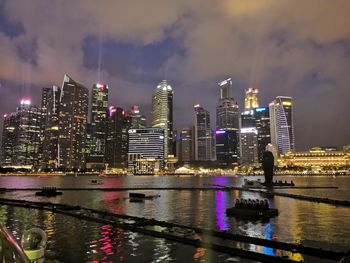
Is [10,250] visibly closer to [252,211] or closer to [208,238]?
[208,238]

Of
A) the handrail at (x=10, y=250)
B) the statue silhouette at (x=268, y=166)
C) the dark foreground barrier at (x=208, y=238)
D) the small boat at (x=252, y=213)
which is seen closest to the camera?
the handrail at (x=10, y=250)

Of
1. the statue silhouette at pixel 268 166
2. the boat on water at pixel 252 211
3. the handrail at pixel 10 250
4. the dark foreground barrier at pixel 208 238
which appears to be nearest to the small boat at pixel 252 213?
the boat on water at pixel 252 211

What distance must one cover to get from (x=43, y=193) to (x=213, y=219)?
4666cm

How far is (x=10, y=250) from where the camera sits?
5211 millimetres

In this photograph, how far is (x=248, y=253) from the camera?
17.8 meters

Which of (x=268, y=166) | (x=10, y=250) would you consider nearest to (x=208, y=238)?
(x=10, y=250)

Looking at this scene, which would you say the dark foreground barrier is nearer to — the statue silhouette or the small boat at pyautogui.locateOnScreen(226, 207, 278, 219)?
the small boat at pyautogui.locateOnScreen(226, 207, 278, 219)

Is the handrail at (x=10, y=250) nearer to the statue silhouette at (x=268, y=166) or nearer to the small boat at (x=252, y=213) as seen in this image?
the small boat at (x=252, y=213)

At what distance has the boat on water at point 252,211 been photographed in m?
34.0

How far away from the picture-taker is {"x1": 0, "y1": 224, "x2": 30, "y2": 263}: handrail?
5.11m

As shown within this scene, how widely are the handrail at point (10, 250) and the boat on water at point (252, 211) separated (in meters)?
30.8

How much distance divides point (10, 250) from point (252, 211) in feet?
103

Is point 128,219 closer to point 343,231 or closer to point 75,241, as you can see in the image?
point 75,241

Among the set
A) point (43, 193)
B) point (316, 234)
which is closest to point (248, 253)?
point (316, 234)
